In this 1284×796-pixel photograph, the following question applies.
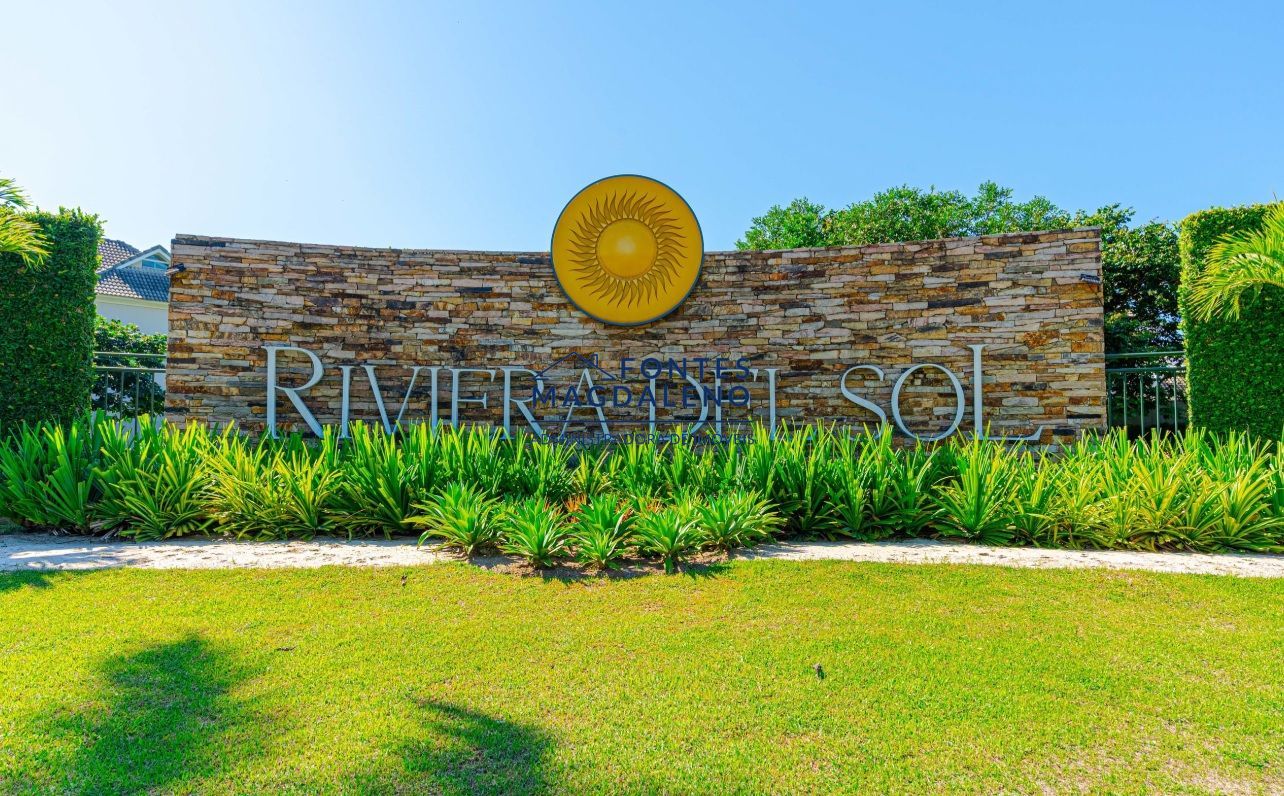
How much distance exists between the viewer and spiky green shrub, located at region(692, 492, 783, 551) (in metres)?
4.77

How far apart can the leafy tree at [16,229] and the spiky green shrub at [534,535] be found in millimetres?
6257

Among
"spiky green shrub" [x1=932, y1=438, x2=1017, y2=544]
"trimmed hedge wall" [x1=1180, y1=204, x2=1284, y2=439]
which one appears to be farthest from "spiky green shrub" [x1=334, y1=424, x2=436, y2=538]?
"trimmed hedge wall" [x1=1180, y1=204, x2=1284, y2=439]

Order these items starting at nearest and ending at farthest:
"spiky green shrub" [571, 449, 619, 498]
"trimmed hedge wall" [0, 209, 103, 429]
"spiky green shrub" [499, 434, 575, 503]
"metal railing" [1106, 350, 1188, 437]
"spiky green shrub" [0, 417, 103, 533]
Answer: "spiky green shrub" [0, 417, 103, 533], "spiky green shrub" [499, 434, 575, 503], "spiky green shrub" [571, 449, 619, 498], "trimmed hedge wall" [0, 209, 103, 429], "metal railing" [1106, 350, 1188, 437]

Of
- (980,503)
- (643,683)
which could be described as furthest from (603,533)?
(980,503)

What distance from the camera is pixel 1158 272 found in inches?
468

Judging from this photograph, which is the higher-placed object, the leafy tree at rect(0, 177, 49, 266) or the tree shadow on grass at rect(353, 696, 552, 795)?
the leafy tree at rect(0, 177, 49, 266)

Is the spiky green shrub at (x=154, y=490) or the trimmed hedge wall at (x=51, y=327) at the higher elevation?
the trimmed hedge wall at (x=51, y=327)

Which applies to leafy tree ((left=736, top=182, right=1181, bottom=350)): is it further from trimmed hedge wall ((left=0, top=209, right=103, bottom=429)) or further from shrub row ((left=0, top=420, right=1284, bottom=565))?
trimmed hedge wall ((left=0, top=209, right=103, bottom=429))

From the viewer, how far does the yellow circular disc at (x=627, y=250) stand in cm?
885

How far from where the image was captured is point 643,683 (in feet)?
9.46

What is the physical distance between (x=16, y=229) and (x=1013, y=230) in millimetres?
19181

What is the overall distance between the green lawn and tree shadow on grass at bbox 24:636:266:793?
11mm

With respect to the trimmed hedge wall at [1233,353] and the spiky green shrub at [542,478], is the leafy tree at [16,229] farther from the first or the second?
the trimmed hedge wall at [1233,353]

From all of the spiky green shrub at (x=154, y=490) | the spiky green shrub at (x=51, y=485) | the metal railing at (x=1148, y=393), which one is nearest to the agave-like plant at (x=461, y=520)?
the spiky green shrub at (x=154, y=490)
